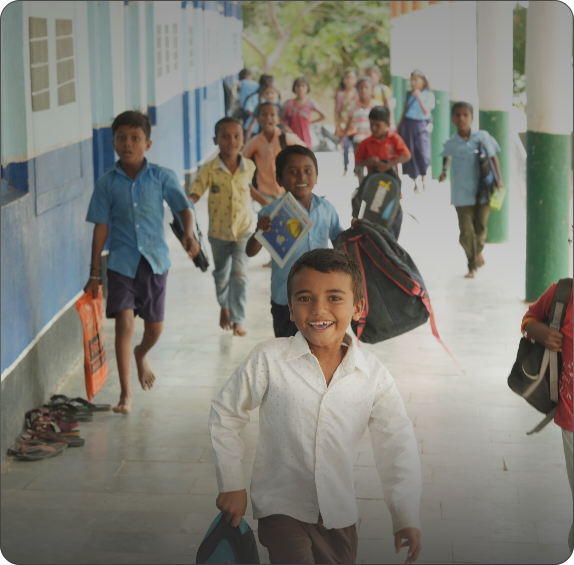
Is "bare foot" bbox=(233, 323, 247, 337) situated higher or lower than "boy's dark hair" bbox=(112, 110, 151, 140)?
lower

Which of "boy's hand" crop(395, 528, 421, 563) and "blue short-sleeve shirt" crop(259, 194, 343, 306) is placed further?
"blue short-sleeve shirt" crop(259, 194, 343, 306)

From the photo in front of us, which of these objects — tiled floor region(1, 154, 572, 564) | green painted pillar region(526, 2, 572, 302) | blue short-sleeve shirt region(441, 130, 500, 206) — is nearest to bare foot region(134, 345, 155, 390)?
tiled floor region(1, 154, 572, 564)

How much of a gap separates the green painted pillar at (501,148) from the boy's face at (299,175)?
265 inches

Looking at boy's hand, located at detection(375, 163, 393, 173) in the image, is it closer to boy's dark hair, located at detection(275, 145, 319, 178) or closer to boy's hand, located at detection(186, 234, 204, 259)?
boy's hand, located at detection(186, 234, 204, 259)

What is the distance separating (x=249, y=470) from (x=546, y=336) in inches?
76.1

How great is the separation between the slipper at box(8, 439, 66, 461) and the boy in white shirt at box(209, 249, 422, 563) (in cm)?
251

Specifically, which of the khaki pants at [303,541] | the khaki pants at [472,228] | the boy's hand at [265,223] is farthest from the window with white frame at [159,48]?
the khaki pants at [303,541]

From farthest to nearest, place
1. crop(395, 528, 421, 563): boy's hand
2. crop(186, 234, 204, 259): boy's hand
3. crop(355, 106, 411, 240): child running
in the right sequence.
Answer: crop(355, 106, 411, 240): child running → crop(186, 234, 204, 259): boy's hand → crop(395, 528, 421, 563): boy's hand

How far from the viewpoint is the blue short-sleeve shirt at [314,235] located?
5.39 meters

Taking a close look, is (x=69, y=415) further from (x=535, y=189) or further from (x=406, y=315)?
(x=535, y=189)

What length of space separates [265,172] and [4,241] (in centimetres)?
416

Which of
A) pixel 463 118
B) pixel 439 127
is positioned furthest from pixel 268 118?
pixel 439 127

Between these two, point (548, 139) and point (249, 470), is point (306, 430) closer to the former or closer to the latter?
point (249, 470)

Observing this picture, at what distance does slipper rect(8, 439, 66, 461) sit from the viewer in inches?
206
